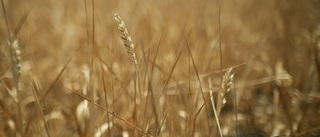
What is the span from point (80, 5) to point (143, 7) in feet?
2.54

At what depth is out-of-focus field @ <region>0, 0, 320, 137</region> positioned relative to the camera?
1.71 feet

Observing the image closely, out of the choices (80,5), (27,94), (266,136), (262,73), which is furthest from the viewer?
(80,5)

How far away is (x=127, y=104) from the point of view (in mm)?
733

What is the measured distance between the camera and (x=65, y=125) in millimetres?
691

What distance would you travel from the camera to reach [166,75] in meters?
0.74

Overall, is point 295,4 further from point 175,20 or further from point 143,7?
point 143,7

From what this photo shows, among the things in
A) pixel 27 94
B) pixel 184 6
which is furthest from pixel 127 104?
pixel 184 6

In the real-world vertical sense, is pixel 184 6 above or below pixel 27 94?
above

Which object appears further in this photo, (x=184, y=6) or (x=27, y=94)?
(x=184, y=6)

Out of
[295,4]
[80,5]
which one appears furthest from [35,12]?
[295,4]

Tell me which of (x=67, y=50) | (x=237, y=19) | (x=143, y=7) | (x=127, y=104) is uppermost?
(x=143, y=7)

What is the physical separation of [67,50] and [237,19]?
4.17 ft

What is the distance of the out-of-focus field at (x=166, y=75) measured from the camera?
1.71 feet

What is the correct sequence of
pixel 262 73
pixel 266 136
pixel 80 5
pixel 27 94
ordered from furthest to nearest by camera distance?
pixel 80 5 < pixel 262 73 < pixel 27 94 < pixel 266 136
